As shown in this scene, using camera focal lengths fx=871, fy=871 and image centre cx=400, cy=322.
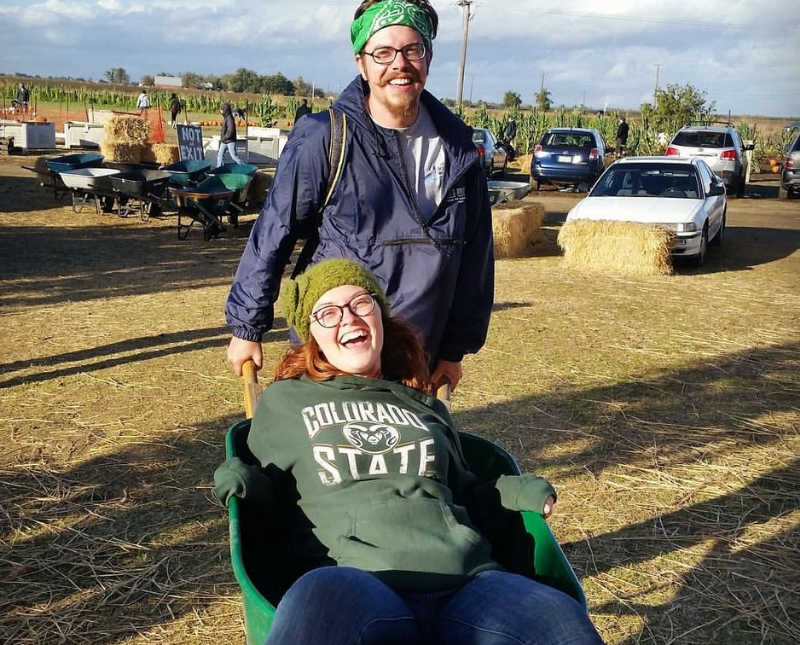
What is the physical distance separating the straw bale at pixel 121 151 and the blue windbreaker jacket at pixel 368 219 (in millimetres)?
20038

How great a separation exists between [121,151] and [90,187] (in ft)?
26.5

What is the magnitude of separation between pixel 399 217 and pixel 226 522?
189 centimetres

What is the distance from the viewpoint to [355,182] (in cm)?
277

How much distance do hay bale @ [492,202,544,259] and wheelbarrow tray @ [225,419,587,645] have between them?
965cm

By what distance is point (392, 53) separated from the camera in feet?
8.86

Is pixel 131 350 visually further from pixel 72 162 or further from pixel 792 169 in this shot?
pixel 792 169

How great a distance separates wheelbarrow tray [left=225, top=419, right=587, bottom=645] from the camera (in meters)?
1.81

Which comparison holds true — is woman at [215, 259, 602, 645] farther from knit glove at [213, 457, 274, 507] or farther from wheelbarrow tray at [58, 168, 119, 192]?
wheelbarrow tray at [58, 168, 119, 192]

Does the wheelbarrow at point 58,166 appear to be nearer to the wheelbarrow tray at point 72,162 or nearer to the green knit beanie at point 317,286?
the wheelbarrow tray at point 72,162

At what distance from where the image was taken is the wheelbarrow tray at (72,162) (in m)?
14.6

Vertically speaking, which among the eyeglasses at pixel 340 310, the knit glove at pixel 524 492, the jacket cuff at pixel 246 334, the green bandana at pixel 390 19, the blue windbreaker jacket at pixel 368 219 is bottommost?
the knit glove at pixel 524 492

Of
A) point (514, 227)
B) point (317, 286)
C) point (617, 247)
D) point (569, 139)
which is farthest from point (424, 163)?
point (569, 139)

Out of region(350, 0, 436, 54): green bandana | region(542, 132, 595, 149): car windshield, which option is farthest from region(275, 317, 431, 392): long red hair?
region(542, 132, 595, 149): car windshield

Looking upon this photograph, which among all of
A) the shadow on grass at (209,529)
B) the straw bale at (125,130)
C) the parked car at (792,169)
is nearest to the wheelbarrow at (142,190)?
the straw bale at (125,130)
